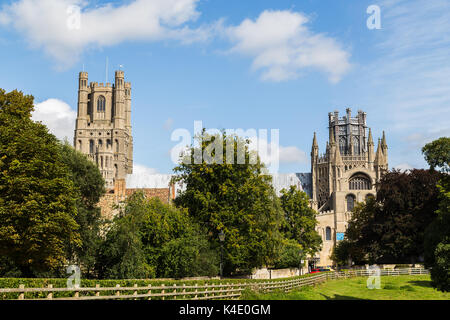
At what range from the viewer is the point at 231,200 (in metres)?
42.9

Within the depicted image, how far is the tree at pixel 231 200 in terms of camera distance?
4191 cm

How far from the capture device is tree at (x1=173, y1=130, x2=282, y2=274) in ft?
137

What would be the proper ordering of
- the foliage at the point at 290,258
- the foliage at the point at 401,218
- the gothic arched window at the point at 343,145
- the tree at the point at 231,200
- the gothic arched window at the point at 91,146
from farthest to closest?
the gothic arched window at the point at 91,146, the gothic arched window at the point at 343,145, the foliage at the point at 290,258, the foliage at the point at 401,218, the tree at the point at 231,200

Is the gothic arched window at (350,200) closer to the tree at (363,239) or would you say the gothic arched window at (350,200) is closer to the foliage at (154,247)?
the tree at (363,239)

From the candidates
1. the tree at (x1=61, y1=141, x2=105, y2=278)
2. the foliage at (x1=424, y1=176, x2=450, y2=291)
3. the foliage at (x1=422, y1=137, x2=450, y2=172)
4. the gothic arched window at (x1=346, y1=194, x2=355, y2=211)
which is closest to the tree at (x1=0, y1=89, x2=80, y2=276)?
the tree at (x1=61, y1=141, x2=105, y2=278)

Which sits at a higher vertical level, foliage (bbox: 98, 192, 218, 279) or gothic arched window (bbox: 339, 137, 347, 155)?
gothic arched window (bbox: 339, 137, 347, 155)

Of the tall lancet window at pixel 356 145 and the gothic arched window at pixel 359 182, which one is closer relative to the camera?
the gothic arched window at pixel 359 182

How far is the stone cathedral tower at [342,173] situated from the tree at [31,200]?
259ft

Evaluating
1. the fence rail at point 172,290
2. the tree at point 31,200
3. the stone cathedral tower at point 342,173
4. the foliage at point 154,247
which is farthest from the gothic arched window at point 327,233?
the tree at point 31,200

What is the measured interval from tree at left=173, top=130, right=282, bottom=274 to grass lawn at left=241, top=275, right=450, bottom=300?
610 centimetres

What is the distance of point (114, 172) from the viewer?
156750 mm

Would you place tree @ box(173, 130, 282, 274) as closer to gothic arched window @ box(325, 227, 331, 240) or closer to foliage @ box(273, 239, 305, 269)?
foliage @ box(273, 239, 305, 269)
